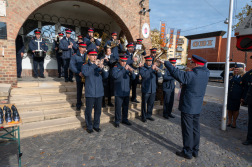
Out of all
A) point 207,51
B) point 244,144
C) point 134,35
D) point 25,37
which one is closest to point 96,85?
point 244,144

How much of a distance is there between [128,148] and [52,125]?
2.21 m

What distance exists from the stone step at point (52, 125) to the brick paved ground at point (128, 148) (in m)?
0.17

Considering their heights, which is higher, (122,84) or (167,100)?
(122,84)

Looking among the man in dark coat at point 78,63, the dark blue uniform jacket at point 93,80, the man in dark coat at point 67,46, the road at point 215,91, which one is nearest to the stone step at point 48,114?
the man in dark coat at point 78,63

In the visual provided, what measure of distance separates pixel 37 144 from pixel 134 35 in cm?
673

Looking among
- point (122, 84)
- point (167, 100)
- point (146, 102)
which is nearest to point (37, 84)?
point (122, 84)

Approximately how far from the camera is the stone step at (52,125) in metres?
4.29

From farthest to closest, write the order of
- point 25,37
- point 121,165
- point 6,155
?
1. point 25,37
2. point 6,155
3. point 121,165

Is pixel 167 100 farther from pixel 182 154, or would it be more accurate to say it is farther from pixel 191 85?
pixel 191 85

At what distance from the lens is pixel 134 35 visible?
880cm

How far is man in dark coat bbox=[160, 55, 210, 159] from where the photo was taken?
10.9 feet

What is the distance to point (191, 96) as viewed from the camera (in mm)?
3449

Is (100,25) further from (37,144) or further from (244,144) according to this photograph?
(244,144)

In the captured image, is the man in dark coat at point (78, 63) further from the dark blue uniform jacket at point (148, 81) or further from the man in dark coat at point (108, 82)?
the dark blue uniform jacket at point (148, 81)
